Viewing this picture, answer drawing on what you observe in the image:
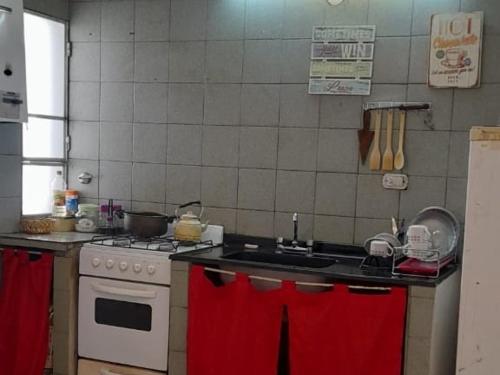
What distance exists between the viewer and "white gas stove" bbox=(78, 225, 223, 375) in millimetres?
2775

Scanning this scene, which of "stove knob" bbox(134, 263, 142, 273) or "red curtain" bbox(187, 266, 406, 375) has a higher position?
"stove knob" bbox(134, 263, 142, 273)

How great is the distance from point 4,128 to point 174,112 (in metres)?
0.91

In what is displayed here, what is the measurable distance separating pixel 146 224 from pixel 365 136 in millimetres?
1222

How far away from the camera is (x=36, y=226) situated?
3191 millimetres

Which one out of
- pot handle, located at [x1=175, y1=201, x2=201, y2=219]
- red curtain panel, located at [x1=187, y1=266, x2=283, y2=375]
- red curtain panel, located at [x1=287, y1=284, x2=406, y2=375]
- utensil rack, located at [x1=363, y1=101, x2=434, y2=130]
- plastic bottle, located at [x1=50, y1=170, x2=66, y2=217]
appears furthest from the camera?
plastic bottle, located at [x1=50, y1=170, x2=66, y2=217]

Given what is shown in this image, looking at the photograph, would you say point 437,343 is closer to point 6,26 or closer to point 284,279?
point 284,279

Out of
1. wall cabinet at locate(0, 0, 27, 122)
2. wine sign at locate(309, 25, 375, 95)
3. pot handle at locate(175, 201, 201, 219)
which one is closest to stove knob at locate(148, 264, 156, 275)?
pot handle at locate(175, 201, 201, 219)

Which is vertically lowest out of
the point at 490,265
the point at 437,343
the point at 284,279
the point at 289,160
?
the point at 437,343

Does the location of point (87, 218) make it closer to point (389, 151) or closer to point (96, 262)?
point (96, 262)

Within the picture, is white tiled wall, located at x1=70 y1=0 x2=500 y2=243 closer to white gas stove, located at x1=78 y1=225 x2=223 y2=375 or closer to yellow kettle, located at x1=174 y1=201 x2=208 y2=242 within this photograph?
yellow kettle, located at x1=174 y1=201 x2=208 y2=242

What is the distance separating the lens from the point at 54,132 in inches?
141

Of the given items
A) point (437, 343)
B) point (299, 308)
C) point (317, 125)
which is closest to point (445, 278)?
point (437, 343)

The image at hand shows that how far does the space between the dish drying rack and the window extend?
82.0 inches

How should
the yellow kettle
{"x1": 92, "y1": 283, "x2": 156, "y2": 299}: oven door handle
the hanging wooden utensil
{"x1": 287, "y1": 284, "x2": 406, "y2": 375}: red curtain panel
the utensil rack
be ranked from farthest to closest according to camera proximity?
the yellow kettle
the hanging wooden utensil
the utensil rack
{"x1": 92, "y1": 283, "x2": 156, "y2": 299}: oven door handle
{"x1": 287, "y1": 284, "x2": 406, "y2": 375}: red curtain panel
